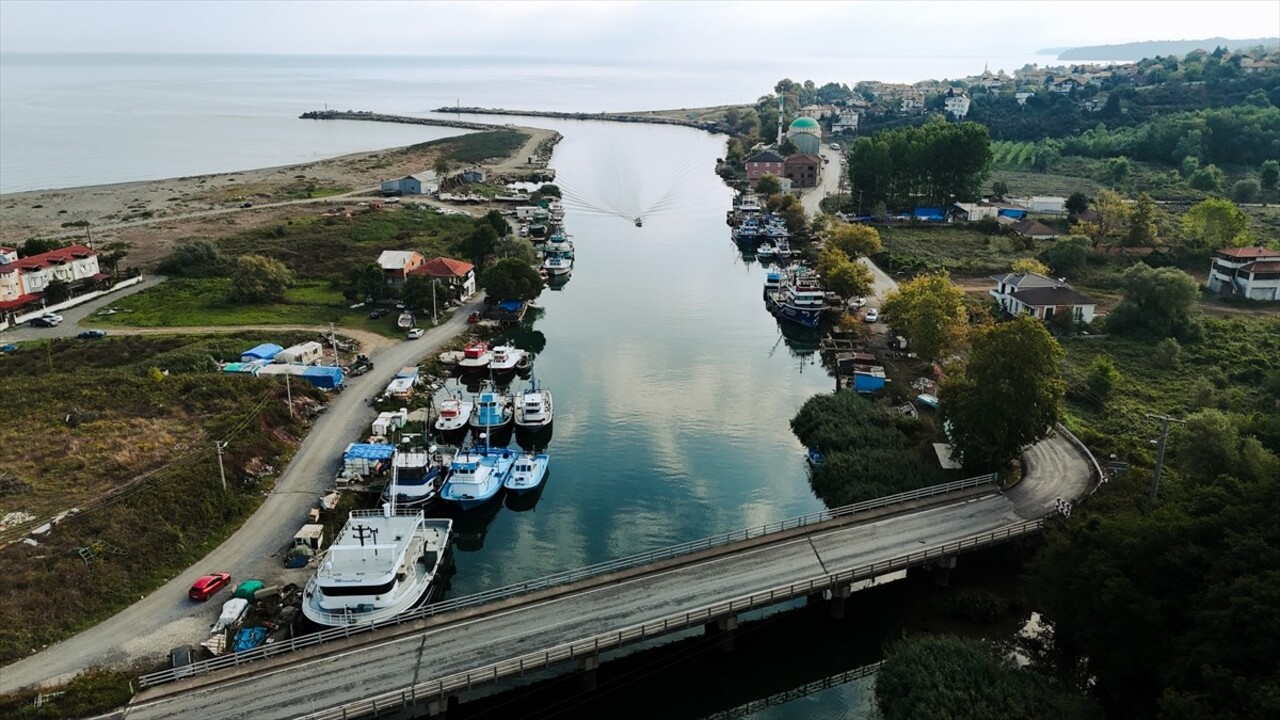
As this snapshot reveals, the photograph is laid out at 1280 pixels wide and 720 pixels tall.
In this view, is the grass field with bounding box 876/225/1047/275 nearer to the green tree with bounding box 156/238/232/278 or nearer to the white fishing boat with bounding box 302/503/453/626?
the white fishing boat with bounding box 302/503/453/626

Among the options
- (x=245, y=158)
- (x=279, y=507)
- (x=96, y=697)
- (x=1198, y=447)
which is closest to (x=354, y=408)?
(x=279, y=507)

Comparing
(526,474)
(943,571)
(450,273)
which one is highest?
(450,273)

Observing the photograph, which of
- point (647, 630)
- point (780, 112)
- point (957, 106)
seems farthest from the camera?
point (957, 106)

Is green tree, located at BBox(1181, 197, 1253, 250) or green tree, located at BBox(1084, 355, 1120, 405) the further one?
green tree, located at BBox(1181, 197, 1253, 250)

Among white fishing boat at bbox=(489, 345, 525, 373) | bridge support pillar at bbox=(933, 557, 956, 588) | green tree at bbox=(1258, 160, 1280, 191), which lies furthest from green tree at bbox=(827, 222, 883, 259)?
green tree at bbox=(1258, 160, 1280, 191)

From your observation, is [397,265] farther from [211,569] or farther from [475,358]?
[211,569]

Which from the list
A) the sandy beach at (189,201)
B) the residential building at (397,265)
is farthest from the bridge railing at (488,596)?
the sandy beach at (189,201)

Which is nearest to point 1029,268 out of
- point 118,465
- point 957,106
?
point 118,465
